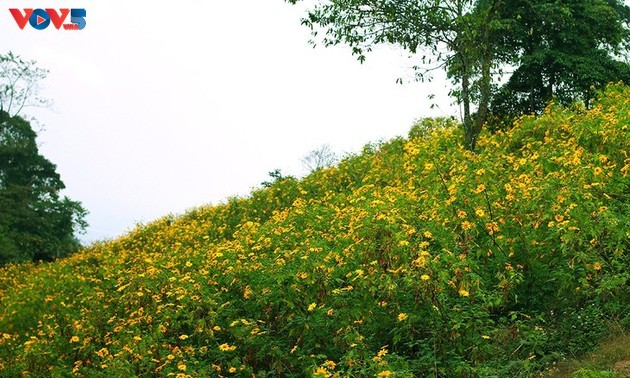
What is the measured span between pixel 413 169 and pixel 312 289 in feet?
22.6

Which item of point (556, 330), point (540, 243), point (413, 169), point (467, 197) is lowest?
point (556, 330)

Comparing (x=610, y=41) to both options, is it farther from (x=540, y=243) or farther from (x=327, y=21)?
(x=540, y=243)

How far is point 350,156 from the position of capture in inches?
814

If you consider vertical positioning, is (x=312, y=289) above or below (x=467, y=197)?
below

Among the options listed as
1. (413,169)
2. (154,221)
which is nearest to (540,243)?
(413,169)

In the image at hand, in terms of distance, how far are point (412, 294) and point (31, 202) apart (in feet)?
99.3

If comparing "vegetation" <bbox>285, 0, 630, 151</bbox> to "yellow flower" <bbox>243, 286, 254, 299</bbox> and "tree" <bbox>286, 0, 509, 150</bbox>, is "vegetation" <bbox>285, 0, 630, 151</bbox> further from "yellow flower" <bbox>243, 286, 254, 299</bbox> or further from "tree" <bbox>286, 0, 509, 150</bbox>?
"yellow flower" <bbox>243, 286, 254, 299</bbox>

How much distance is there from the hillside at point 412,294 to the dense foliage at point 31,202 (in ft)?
70.2

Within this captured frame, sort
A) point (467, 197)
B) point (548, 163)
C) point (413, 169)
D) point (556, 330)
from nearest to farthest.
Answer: point (556, 330) → point (467, 197) → point (548, 163) → point (413, 169)

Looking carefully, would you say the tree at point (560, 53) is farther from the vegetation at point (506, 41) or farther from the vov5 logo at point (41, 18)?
the vov5 logo at point (41, 18)

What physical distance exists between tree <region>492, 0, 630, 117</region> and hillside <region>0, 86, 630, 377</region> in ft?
29.1

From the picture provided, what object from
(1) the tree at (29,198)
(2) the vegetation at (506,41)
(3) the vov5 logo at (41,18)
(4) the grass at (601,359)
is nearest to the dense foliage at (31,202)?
(1) the tree at (29,198)

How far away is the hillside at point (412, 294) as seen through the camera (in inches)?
247

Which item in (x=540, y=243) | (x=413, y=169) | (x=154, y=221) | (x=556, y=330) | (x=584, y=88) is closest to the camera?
(x=556, y=330)
